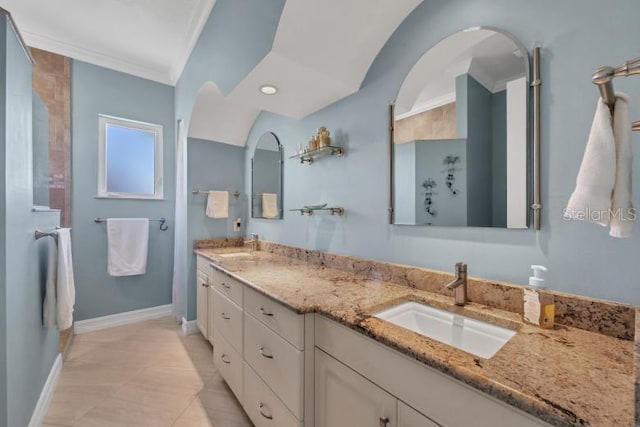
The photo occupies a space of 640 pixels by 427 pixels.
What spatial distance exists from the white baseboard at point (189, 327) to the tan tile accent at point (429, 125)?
8.76 feet

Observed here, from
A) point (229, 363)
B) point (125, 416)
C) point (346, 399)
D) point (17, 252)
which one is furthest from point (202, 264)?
point (346, 399)

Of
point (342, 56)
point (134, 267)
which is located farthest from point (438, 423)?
point (134, 267)

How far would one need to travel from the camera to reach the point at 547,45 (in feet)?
3.27

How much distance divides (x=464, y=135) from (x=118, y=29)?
10.1 feet

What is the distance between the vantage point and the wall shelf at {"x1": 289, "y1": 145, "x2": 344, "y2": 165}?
1.80 metres

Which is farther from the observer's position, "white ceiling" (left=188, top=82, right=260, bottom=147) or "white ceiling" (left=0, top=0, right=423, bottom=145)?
"white ceiling" (left=188, top=82, right=260, bottom=147)

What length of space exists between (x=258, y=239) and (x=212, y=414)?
1500mm

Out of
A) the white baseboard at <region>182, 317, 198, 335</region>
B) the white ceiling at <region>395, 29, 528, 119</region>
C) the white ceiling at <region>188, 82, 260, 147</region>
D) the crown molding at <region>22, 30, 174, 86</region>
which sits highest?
the crown molding at <region>22, 30, 174, 86</region>

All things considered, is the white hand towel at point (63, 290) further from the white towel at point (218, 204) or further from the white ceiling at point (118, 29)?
the white ceiling at point (118, 29)

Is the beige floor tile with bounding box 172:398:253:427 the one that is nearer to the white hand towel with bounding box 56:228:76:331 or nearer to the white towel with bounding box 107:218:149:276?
the white hand towel with bounding box 56:228:76:331

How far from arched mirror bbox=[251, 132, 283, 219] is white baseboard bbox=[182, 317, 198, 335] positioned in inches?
49.7

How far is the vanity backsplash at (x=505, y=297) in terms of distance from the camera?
832 millimetres

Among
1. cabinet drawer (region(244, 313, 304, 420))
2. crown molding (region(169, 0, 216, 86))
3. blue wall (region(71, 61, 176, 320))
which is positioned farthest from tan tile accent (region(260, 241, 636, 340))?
blue wall (region(71, 61, 176, 320))

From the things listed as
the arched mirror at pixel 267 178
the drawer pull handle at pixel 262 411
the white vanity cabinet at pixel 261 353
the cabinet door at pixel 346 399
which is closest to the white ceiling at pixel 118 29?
the arched mirror at pixel 267 178
